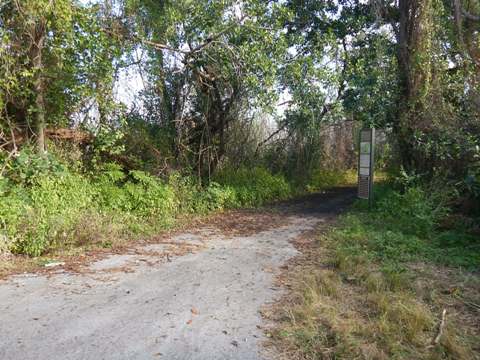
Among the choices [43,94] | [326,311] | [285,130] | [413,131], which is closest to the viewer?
[326,311]

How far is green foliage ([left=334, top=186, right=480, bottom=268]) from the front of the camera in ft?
18.5

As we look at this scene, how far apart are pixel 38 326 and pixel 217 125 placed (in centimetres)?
846

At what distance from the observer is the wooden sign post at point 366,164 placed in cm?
955

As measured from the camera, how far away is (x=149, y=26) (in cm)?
887

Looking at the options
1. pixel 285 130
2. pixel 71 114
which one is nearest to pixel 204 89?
pixel 71 114

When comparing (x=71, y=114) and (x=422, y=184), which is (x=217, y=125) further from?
(x=422, y=184)

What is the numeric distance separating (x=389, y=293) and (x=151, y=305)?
265 centimetres

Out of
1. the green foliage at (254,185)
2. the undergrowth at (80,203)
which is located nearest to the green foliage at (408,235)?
the green foliage at (254,185)

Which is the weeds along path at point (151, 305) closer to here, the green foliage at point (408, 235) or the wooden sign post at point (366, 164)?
the green foliage at point (408, 235)

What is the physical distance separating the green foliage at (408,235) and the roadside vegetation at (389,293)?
2 cm

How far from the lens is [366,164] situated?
975 centimetres

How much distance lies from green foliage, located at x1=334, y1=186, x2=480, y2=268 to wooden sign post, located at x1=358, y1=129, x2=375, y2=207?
0.54 meters

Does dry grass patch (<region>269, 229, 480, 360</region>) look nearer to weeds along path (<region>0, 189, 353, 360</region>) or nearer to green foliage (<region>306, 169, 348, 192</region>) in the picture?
weeds along path (<region>0, 189, 353, 360</region>)

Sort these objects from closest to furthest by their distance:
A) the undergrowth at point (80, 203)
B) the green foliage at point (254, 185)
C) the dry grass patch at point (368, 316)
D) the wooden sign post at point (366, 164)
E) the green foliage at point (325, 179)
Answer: the dry grass patch at point (368, 316)
the undergrowth at point (80, 203)
the wooden sign post at point (366, 164)
the green foliage at point (254, 185)
the green foliage at point (325, 179)
